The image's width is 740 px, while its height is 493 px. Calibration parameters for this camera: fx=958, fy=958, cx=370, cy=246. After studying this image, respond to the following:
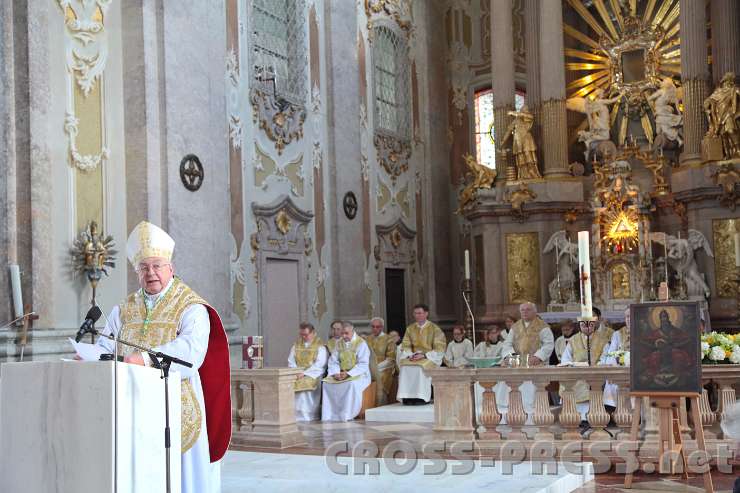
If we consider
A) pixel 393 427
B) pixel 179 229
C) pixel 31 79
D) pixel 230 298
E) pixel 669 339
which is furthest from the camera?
pixel 230 298

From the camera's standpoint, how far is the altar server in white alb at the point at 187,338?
4973 millimetres

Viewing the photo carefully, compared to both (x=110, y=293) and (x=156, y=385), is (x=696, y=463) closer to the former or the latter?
(x=156, y=385)

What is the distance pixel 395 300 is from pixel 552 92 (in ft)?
16.7

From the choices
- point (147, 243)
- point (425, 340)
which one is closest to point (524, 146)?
point (425, 340)

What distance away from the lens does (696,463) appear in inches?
315

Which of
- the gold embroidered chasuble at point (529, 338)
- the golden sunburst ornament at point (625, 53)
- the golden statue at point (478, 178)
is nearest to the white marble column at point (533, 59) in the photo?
the golden statue at point (478, 178)

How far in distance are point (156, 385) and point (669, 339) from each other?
432 centimetres

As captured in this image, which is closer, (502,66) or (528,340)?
(528,340)

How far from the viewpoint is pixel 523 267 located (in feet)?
58.7

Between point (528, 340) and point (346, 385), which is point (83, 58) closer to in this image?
point (346, 385)

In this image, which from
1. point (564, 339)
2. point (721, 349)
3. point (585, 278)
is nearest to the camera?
point (585, 278)

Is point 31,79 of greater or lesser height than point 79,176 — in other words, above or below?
above

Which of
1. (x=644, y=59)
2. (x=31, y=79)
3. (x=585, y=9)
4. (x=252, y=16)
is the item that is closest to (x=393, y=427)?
(x=31, y=79)

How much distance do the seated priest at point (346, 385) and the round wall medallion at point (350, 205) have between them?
448cm
